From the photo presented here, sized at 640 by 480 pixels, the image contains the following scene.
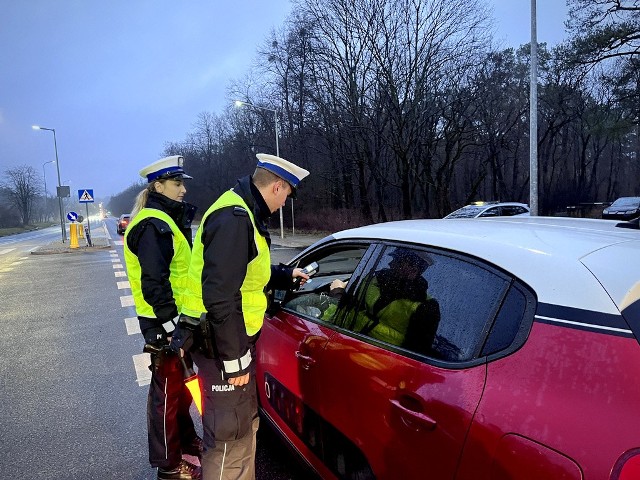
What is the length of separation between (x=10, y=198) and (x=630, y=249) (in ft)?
296

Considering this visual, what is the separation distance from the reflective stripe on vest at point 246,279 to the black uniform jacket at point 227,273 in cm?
6

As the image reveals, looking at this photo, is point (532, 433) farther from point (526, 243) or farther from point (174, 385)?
point (174, 385)

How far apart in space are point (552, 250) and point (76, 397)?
4.39m

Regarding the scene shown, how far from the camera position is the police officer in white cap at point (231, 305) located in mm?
1958

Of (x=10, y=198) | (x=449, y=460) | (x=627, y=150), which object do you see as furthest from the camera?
(x=10, y=198)

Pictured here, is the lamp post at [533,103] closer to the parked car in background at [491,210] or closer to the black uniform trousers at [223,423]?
the parked car in background at [491,210]

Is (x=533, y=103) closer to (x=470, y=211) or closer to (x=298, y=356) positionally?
(x=470, y=211)

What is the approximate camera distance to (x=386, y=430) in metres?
1.66

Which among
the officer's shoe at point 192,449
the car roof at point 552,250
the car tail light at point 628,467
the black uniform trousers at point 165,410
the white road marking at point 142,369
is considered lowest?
the white road marking at point 142,369

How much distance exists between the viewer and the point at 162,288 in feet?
8.61

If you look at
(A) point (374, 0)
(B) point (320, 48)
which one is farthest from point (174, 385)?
(B) point (320, 48)

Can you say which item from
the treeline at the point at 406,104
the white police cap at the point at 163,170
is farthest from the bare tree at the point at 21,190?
the white police cap at the point at 163,170

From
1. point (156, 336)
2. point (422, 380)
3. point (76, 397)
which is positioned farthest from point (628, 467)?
point (76, 397)

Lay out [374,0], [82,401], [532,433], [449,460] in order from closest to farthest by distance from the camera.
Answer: [532,433], [449,460], [82,401], [374,0]
